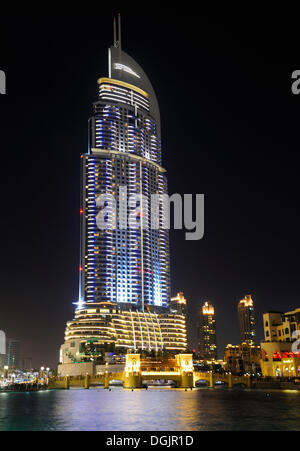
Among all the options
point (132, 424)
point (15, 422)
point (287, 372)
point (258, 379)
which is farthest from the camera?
point (258, 379)

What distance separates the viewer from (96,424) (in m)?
65.8

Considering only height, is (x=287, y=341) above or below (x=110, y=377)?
above

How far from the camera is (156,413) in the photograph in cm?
8012

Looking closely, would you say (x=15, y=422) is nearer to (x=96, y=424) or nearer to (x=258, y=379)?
(x=96, y=424)

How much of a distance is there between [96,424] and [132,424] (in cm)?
467
